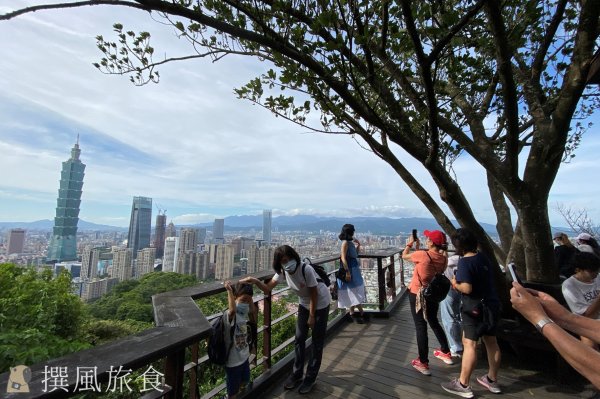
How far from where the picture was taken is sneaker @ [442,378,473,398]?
266 centimetres

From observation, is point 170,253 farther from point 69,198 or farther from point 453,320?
point 69,198

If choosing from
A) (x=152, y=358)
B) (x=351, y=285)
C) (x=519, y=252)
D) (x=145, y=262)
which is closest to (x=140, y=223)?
(x=145, y=262)

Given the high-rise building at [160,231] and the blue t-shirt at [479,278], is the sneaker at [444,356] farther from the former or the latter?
the high-rise building at [160,231]

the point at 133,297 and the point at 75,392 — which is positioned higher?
the point at 75,392

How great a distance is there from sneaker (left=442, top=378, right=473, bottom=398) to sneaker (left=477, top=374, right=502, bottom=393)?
7.3 inches

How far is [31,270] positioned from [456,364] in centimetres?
1048

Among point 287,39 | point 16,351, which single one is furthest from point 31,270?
point 287,39

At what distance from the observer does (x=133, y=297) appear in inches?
719

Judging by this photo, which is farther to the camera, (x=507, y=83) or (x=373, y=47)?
(x=373, y=47)

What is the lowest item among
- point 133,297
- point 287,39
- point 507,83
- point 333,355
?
point 133,297

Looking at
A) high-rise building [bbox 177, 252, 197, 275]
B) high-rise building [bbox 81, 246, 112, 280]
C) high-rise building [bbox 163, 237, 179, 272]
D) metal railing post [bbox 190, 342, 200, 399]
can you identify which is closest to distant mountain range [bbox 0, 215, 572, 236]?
metal railing post [bbox 190, 342, 200, 399]

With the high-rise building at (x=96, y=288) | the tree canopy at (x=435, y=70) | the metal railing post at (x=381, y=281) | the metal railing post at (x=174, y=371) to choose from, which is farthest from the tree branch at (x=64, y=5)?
the high-rise building at (x=96, y=288)

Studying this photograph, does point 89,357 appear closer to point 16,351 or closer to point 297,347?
point 297,347

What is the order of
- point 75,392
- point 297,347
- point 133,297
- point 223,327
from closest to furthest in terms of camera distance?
point 75,392 → point 223,327 → point 297,347 → point 133,297
